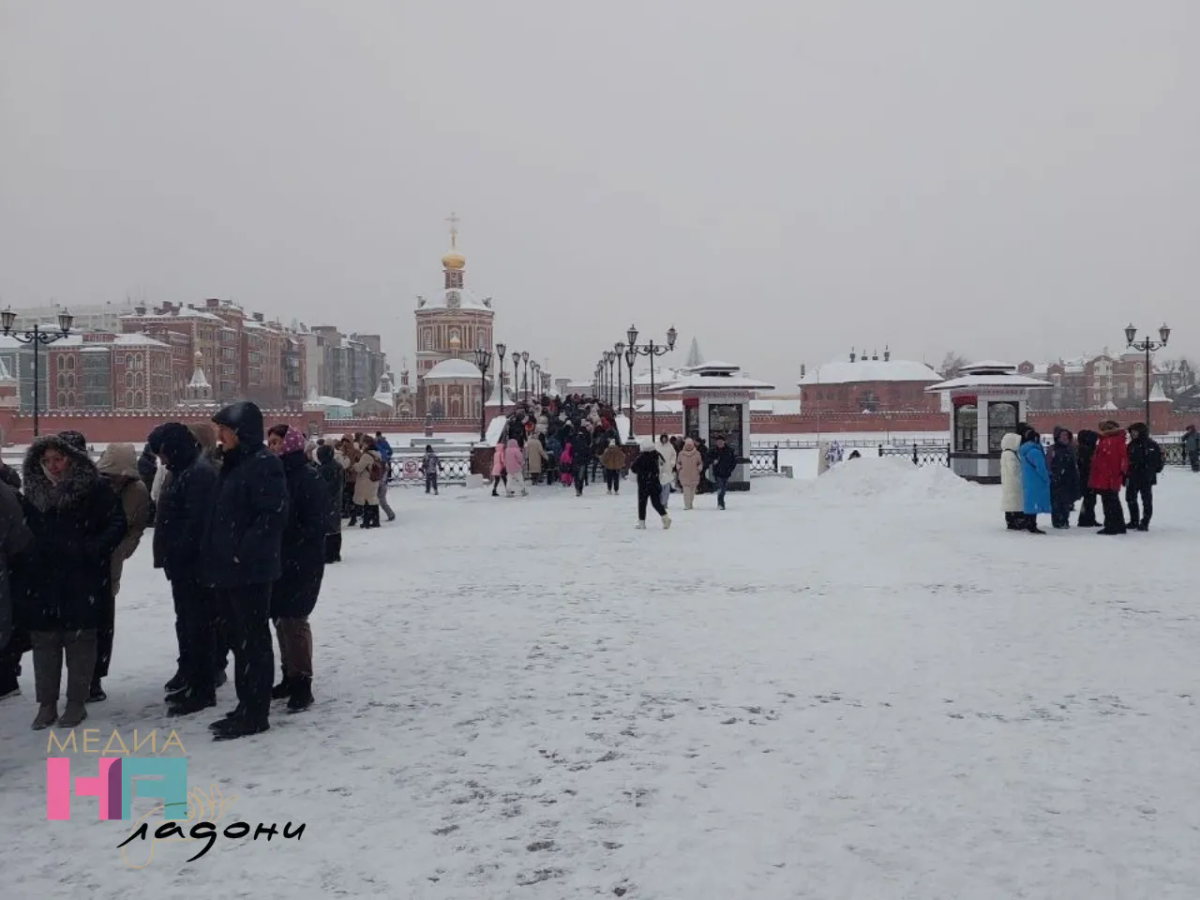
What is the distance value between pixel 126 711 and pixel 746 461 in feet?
64.2

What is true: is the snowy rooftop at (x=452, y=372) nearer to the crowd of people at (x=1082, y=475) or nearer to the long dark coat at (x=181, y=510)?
the crowd of people at (x=1082, y=475)

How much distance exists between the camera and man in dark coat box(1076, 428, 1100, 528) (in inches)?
548

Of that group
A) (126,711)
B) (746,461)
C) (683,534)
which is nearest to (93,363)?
(746,461)

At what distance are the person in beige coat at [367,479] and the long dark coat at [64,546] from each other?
10.0 m

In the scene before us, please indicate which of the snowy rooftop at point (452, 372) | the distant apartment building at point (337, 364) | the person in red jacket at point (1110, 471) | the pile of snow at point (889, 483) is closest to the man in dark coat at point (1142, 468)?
the person in red jacket at point (1110, 471)

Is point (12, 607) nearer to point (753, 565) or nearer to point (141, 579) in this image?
point (141, 579)

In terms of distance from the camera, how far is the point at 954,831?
12.9 ft

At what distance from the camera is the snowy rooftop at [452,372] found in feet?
278

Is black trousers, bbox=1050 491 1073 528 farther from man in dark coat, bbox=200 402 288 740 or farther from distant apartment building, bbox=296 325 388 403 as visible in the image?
distant apartment building, bbox=296 325 388 403

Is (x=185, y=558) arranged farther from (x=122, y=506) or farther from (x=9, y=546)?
(x=9, y=546)

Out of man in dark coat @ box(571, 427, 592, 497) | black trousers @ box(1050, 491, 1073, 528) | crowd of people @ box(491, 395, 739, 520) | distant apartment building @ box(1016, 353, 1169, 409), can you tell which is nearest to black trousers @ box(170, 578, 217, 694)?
crowd of people @ box(491, 395, 739, 520)

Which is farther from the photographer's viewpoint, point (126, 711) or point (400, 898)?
point (126, 711)

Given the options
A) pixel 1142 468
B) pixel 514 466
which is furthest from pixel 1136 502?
pixel 514 466

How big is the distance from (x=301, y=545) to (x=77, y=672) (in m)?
1.30
